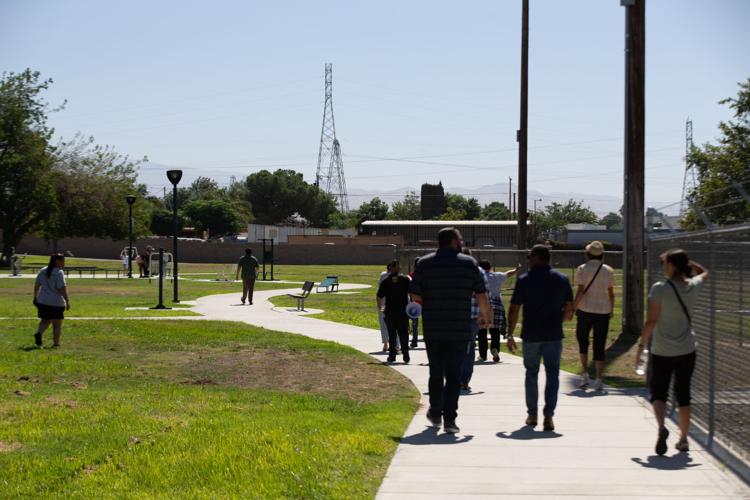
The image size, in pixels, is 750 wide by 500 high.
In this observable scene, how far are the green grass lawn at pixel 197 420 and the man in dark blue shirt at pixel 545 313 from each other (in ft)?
4.89

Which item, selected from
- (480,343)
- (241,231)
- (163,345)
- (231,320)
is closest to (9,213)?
(231,320)

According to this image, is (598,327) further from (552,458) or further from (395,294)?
(552,458)

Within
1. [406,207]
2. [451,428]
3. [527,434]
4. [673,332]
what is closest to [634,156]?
[527,434]

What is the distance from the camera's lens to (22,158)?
65.7 m

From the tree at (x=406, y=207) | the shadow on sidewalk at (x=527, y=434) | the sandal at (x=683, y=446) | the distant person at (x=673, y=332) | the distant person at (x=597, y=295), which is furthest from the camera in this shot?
the tree at (x=406, y=207)

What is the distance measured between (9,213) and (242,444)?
216 ft

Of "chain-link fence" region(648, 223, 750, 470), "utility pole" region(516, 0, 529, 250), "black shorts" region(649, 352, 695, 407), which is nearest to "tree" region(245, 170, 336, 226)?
"utility pole" region(516, 0, 529, 250)

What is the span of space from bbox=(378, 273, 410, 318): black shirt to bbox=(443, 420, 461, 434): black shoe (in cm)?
582

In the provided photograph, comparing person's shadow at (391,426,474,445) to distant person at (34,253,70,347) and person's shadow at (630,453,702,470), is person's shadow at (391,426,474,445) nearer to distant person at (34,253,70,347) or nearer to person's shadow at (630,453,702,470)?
person's shadow at (630,453,702,470)

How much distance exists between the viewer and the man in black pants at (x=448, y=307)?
9.48 metres

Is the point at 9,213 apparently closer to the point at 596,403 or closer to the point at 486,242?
the point at 486,242

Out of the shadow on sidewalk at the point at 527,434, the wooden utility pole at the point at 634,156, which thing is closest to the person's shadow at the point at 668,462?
the shadow on sidewalk at the point at 527,434

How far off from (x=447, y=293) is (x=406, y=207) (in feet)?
579

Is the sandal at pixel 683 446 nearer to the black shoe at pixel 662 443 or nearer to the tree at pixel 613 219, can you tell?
the black shoe at pixel 662 443
